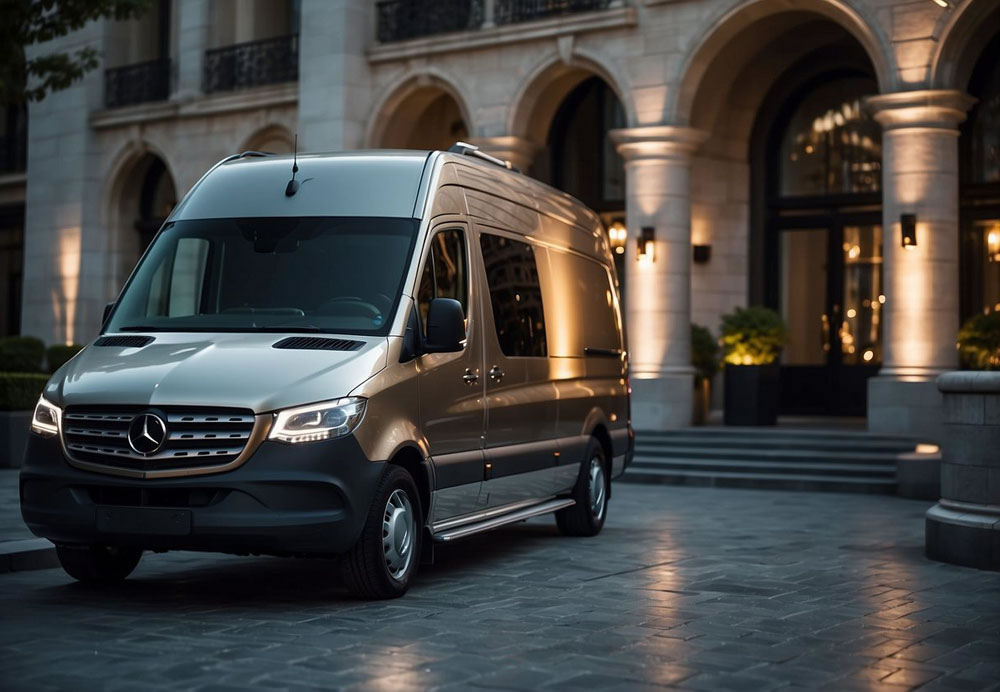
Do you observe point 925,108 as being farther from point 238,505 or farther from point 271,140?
point 238,505

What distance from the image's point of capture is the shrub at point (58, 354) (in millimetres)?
27516

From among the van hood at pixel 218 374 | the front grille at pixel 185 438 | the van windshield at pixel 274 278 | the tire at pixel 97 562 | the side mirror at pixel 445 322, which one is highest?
the van windshield at pixel 274 278

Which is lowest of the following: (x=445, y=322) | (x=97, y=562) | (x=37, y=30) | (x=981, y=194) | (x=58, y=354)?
(x=97, y=562)

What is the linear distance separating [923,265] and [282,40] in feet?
43.2

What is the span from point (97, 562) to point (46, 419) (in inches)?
42.8

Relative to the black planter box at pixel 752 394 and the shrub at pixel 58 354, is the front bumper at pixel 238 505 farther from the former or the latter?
the shrub at pixel 58 354

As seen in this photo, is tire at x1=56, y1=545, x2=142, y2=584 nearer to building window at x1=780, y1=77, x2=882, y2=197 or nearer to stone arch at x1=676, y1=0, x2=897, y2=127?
stone arch at x1=676, y1=0, x2=897, y2=127

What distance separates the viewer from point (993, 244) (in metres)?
22.2

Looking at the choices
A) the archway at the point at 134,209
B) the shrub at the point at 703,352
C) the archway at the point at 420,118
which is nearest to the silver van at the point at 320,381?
the shrub at the point at 703,352

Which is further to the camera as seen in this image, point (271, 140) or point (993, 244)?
point (271, 140)

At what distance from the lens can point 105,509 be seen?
7.98 m

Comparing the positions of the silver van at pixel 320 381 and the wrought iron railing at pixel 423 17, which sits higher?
the wrought iron railing at pixel 423 17

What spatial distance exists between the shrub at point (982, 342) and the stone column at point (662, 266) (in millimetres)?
4076

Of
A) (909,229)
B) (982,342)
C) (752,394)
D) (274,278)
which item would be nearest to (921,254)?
(909,229)
